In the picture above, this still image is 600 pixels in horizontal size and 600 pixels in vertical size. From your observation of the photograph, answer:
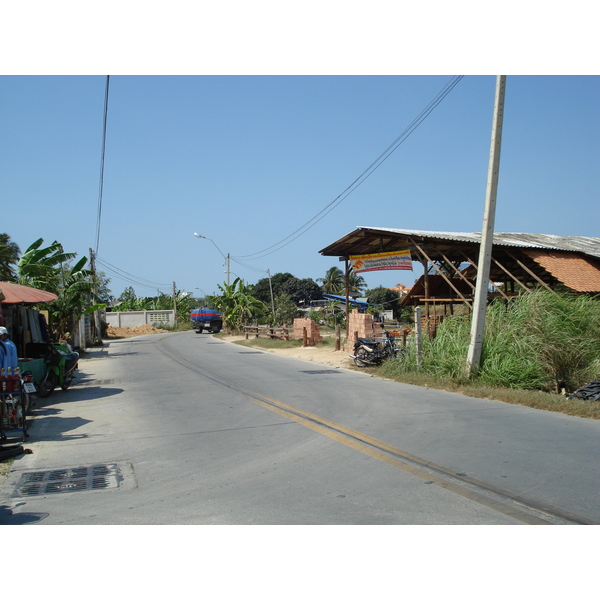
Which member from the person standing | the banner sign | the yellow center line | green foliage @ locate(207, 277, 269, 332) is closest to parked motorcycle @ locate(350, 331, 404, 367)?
the banner sign

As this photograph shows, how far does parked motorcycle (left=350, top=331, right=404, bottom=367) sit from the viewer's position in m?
16.6

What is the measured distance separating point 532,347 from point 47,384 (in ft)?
36.1

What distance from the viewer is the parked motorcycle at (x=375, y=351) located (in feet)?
54.5

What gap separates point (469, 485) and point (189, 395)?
7.68m

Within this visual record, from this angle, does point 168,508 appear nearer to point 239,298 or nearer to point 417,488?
point 417,488

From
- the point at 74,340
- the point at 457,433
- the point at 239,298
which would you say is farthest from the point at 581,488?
the point at 239,298

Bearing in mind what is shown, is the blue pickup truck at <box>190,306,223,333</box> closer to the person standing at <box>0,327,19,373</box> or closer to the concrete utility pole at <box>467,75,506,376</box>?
the concrete utility pole at <box>467,75,506,376</box>

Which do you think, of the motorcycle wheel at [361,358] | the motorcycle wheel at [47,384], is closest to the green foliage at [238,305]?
the motorcycle wheel at [361,358]

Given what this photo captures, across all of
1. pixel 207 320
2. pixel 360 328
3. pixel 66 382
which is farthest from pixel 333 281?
pixel 66 382

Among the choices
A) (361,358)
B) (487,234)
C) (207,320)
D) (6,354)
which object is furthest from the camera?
(207,320)

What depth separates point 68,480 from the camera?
6.28m

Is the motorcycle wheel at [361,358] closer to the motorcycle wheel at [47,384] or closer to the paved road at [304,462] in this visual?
the paved road at [304,462]

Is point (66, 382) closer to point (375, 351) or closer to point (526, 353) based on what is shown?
point (375, 351)

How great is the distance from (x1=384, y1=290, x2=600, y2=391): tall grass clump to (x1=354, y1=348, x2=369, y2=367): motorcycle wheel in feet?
9.22
